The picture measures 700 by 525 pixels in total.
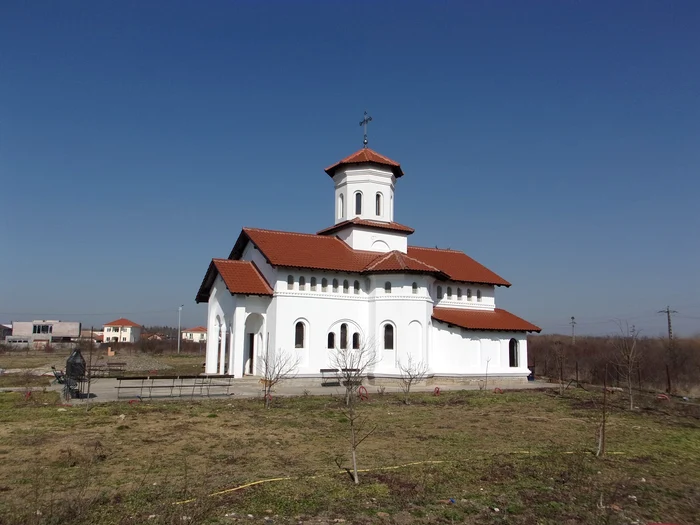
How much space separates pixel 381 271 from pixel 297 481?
2195 centimetres

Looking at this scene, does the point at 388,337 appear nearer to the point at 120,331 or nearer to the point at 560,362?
the point at 560,362

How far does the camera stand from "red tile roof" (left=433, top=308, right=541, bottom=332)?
108 ft

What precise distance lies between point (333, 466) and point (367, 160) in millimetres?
26645

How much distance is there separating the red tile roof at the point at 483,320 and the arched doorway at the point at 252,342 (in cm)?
1032

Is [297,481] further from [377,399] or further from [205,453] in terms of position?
[377,399]

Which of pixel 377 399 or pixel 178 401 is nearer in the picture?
pixel 178 401

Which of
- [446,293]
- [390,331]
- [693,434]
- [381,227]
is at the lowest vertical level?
[693,434]

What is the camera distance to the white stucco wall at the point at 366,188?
3591 cm

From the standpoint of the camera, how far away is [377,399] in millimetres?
23953

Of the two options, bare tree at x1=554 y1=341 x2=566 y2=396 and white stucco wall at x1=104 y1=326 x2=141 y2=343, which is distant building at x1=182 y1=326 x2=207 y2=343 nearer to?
white stucco wall at x1=104 y1=326 x2=141 y2=343

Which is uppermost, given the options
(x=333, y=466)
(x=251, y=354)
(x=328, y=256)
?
(x=328, y=256)

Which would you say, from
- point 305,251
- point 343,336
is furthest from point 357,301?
point 305,251

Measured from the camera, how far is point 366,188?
3603 cm

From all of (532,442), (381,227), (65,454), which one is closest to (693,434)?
(532,442)
